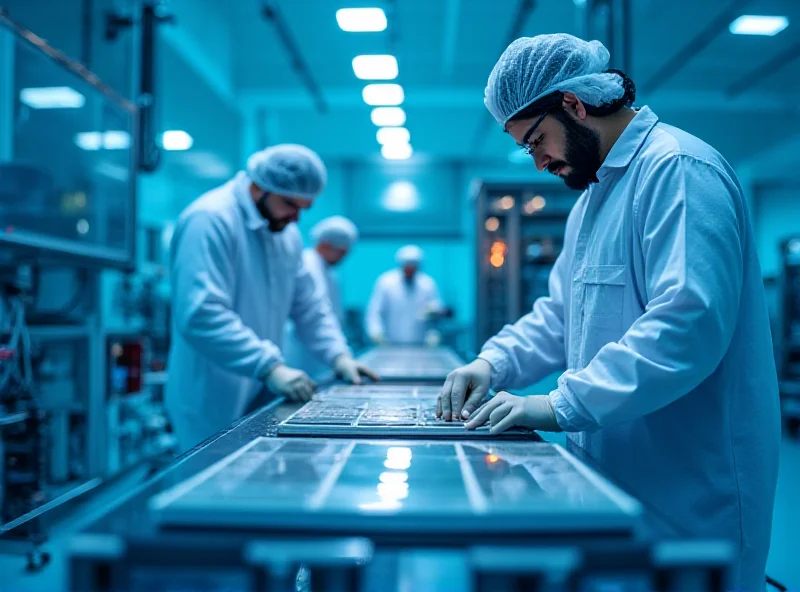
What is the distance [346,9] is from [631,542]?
4076mm

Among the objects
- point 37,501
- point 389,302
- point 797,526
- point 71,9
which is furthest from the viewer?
point 389,302

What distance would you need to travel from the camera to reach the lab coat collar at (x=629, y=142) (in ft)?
3.66

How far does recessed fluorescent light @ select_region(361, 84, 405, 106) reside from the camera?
577 centimetres

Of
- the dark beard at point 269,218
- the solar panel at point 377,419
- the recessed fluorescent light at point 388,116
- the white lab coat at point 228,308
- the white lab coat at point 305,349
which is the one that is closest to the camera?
the solar panel at point 377,419

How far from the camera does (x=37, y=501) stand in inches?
104

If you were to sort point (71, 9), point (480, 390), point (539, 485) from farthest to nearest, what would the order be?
point (71, 9), point (480, 390), point (539, 485)

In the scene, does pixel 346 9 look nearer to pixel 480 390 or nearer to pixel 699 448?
pixel 480 390

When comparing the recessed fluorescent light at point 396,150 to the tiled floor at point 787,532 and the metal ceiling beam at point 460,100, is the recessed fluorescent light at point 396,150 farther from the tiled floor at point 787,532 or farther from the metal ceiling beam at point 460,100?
the tiled floor at point 787,532

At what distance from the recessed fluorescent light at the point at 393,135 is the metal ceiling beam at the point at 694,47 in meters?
2.70

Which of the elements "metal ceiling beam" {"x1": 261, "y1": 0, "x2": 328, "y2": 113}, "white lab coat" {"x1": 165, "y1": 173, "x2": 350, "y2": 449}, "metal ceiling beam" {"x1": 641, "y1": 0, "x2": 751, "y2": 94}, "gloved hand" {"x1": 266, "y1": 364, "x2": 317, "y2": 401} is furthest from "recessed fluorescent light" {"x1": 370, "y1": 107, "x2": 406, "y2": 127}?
"gloved hand" {"x1": 266, "y1": 364, "x2": 317, "y2": 401}

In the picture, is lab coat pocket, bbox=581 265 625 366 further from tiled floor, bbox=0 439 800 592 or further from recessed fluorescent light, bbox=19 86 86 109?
recessed fluorescent light, bbox=19 86 86 109

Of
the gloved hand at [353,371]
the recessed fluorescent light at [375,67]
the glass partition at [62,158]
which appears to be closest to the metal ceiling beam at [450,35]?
the recessed fluorescent light at [375,67]

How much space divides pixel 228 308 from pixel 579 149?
3.49 ft

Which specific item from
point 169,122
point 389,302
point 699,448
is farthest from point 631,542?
point 169,122
